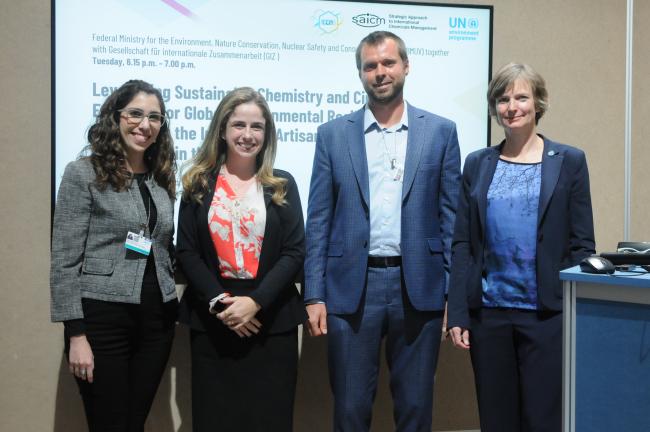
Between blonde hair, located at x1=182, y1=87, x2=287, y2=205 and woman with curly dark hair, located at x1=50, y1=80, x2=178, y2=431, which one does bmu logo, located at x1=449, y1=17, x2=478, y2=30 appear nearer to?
blonde hair, located at x1=182, y1=87, x2=287, y2=205

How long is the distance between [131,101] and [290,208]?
2.35ft

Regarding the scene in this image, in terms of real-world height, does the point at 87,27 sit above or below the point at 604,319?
above

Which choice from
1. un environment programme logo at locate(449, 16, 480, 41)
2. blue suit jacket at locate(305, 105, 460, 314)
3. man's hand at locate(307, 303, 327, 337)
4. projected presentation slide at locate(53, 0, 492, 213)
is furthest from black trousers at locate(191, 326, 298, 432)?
un environment programme logo at locate(449, 16, 480, 41)

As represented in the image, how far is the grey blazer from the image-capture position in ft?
7.16

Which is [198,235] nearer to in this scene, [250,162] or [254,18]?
[250,162]

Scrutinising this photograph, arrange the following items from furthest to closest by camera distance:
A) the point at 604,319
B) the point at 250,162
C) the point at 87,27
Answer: the point at 87,27, the point at 250,162, the point at 604,319

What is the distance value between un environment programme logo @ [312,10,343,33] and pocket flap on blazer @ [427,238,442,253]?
1.31m

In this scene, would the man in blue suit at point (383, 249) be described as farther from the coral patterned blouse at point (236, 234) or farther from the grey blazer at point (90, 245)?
the grey blazer at point (90, 245)

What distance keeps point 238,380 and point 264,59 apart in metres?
1.53

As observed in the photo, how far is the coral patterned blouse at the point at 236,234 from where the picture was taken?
242 cm

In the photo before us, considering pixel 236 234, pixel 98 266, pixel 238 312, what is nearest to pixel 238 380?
pixel 238 312

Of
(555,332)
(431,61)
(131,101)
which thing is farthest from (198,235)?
(431,61)

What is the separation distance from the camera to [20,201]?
2.96 metres

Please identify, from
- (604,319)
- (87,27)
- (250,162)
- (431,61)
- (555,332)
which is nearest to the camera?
(604,319)
